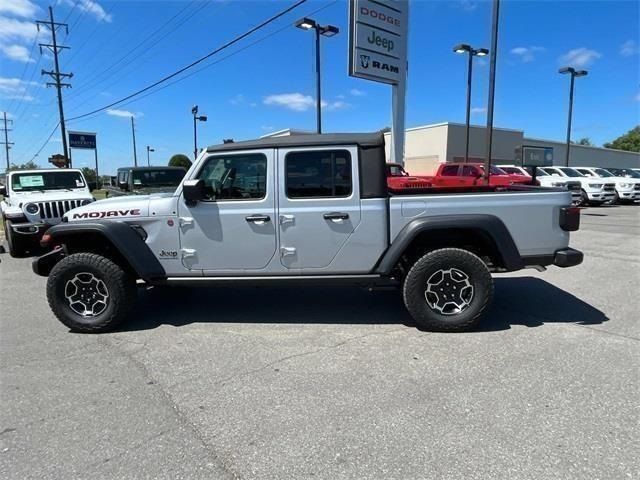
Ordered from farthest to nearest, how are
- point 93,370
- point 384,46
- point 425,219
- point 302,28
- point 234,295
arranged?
point 302,28, point 384,46, point 234,295, point 425,219, point 93,370

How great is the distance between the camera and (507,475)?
2.36m

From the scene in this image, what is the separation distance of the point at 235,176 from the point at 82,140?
34.5 metres

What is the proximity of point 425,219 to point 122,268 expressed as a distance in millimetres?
3173

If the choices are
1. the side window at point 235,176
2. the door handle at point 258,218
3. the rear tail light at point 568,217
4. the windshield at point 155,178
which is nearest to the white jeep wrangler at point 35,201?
the windshield at point 155,178

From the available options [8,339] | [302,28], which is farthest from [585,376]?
[302,28]

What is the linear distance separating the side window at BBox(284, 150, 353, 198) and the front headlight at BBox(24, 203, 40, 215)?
7.23 metres

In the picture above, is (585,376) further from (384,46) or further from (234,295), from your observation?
(384,46)

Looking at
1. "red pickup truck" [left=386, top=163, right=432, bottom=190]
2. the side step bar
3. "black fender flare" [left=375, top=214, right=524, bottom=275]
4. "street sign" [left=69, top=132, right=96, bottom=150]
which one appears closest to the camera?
"black fender flare" [left=375, top=214, right=524, bottom=275]

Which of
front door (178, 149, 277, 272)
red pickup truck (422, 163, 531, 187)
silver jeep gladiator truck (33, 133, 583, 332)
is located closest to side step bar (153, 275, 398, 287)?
silver jeep gladiator truck (33, 133, 583, 332)

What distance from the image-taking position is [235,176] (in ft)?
14.8

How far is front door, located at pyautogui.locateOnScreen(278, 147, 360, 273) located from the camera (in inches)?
173

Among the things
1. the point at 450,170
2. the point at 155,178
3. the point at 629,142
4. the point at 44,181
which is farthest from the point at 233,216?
the point at 629,142

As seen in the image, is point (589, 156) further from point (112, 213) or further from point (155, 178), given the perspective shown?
point (112, 213)

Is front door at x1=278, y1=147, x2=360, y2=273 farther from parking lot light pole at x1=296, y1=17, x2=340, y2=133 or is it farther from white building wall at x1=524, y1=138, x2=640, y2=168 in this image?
white building wall at x1=524, y1=138, x2=640, y2=168
